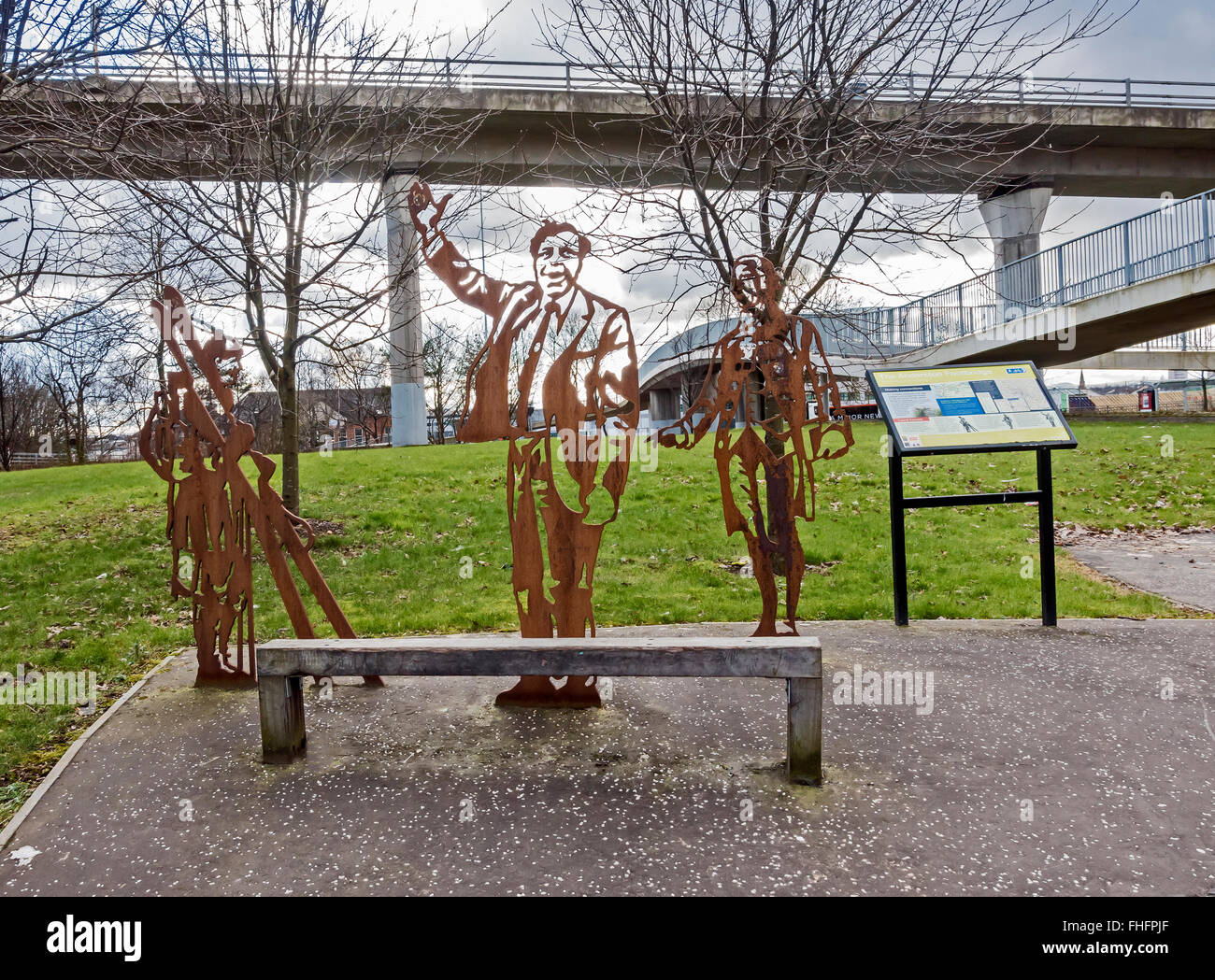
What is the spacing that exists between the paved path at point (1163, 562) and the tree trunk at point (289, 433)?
8365 mm

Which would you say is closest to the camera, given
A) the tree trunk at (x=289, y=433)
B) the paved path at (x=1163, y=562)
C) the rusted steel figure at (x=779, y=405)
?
the rusted steel figure at (x=779, y=405)

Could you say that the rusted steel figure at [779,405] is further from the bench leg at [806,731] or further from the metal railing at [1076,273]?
the metal railing at [1076,273]

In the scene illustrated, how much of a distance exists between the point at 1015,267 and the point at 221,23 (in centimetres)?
1832

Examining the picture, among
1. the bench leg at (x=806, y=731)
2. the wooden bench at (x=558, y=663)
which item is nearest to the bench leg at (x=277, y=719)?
the wooden bench at (x=558, y=663)

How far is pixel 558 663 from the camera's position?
11.1 ft

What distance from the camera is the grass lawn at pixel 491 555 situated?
6207 mm

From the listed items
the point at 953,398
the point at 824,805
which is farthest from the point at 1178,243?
the point at 824,805

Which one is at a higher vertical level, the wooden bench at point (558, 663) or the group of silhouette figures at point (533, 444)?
the group of silhouette figures at point (533, 444)

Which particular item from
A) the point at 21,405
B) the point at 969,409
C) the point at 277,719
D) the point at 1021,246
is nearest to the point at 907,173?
the point at 969,409

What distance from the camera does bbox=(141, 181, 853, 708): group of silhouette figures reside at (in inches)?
165

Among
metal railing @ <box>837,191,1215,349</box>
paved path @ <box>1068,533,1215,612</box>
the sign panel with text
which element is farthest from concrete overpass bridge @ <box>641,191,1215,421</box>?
the sign panel with text

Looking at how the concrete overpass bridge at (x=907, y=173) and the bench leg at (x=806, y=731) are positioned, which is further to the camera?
the concrete overpass bridge at (x=907, y=173)

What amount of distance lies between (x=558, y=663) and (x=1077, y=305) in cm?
1869

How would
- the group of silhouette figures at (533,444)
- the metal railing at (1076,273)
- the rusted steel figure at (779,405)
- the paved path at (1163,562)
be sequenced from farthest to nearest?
the metal railing at (1076,273), the paved path at (1163,562), the rusted steel figure at (779,405), the group of silhouette figures at (533,444)
